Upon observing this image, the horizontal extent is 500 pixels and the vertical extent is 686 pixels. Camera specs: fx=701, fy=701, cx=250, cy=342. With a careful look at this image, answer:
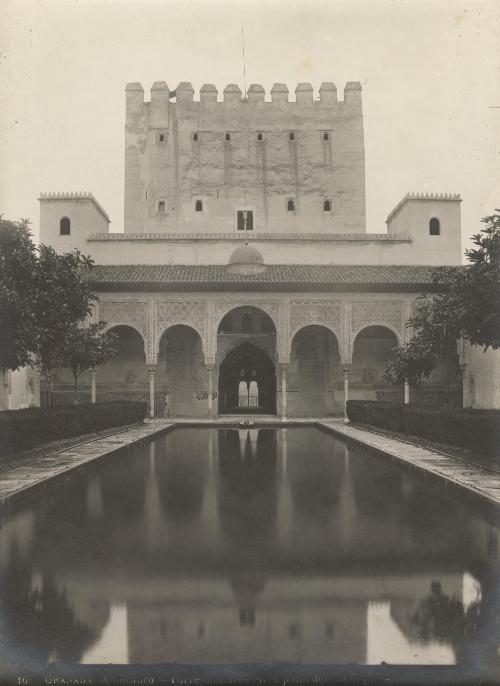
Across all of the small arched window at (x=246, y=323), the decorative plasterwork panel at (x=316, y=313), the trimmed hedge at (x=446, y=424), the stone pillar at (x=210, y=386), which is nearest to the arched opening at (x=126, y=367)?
the stone pillar at (x=210, y=386)

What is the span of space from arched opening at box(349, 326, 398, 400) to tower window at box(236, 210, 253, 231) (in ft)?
24.4

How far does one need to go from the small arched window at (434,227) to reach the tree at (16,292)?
1797 cm

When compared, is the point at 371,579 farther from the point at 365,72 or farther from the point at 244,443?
the point at 365,72

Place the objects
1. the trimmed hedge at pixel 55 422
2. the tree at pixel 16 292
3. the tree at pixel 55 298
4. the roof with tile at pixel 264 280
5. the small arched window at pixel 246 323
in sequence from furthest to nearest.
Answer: the small arched window at pixel 246 323 < the roof with tile at pixel 264 280 < the tree at pixel 55 298 < the tree at pixel 16 292 < the trimmed hedge at pixel 55 422

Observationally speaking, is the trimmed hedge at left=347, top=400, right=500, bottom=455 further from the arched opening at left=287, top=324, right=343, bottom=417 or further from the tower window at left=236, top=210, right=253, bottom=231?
the tower window at left=236, top=210, right=253, bottom=231

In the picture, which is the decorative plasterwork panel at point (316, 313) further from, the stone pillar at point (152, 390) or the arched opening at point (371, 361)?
the stone pillar at point (152, 390)

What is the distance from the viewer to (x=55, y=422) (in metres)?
12.4

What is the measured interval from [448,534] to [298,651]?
2636mm

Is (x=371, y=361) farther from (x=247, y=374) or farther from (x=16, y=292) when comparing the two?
(x=16, y=292)

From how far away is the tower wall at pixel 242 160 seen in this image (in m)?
28.8

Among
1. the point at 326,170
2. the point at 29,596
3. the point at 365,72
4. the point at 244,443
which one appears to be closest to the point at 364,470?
the point at 244,443

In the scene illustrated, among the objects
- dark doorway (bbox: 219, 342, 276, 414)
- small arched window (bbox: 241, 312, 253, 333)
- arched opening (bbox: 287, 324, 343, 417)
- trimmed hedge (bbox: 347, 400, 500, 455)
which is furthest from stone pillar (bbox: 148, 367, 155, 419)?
trimmed hedge (bbox: 347, 400, 500, 455)

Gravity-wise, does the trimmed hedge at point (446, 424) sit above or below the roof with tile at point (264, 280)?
below

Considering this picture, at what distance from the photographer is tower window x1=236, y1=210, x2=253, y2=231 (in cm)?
2870
